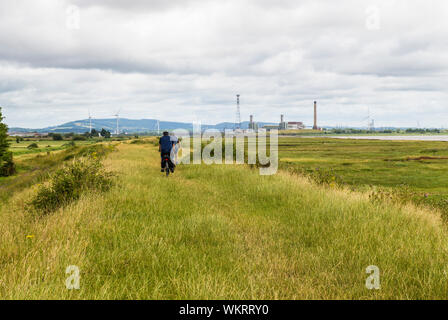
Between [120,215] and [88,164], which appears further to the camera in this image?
[88,164]

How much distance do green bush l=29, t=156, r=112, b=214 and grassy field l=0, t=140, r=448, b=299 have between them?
73 cm

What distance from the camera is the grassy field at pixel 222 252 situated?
189 inches

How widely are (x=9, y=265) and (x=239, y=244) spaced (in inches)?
160

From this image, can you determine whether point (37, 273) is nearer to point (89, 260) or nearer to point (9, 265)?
point (9, 265)

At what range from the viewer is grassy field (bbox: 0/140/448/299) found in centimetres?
480

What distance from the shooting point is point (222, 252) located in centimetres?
632

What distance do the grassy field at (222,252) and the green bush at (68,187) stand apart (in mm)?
728

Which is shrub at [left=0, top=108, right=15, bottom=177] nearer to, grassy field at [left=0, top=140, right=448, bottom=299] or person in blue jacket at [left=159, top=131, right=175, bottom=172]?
person in blue jacket at [left=159, top=131, right=175, bottom=172]

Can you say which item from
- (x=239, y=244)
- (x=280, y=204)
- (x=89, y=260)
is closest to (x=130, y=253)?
(x=89, y=260)

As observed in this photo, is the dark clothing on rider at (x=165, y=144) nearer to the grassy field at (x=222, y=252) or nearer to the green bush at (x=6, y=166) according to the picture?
the grassy field at (x=222, y=252)

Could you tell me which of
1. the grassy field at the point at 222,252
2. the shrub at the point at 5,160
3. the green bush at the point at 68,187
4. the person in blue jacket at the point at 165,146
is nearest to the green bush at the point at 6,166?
the shrub at the point at 5,160

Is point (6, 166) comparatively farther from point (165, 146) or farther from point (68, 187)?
point (68, 187)

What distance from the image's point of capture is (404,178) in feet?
115
